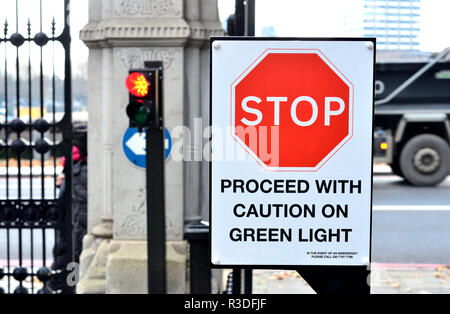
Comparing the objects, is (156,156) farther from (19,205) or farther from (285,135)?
(285,135)

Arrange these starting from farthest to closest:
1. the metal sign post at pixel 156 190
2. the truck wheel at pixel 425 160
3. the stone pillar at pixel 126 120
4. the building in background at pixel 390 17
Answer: the truck wheel at pixel 425 160, the building in background at pixel 390 17, the stone pillar at pixel 126 120, the metal sign post at pixel 156 190

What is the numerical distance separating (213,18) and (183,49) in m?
0.43

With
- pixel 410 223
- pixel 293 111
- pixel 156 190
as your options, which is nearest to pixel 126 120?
pixel 156 190

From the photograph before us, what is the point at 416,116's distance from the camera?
13867 millimetres

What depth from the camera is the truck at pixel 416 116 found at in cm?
1387

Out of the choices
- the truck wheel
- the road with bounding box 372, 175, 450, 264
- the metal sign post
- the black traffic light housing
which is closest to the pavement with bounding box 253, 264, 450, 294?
the road with bounding box 372, 175, 450, 264

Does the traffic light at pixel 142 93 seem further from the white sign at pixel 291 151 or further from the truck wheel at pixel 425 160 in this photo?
the truck wheel at pixel 425 160

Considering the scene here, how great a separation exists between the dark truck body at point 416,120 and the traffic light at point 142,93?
10.4m

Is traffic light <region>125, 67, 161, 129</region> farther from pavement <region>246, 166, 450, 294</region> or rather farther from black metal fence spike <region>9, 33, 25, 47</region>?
pavement <region>246, 166, 450, 294</region>

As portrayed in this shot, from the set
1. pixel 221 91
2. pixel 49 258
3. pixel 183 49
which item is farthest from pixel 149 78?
pixel 49 258

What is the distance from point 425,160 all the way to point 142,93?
11.0m

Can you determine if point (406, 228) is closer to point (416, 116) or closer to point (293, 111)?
point (416, 116)

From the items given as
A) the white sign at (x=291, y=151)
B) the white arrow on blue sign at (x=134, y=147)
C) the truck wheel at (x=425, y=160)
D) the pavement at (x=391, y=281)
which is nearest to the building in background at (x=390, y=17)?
the truck wheel at (x=425, y=160)

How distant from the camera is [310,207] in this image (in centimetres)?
207
